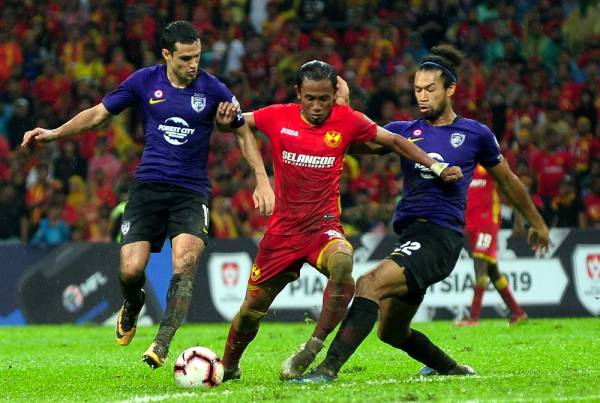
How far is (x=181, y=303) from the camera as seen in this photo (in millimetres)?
9047

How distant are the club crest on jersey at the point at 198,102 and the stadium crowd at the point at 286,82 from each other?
843 cm

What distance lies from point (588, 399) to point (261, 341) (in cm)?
687

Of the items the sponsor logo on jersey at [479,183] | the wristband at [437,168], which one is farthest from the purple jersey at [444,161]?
the sponsor logo on jersey at [479,183]

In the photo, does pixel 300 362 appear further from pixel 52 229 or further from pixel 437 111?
pixel 52 229

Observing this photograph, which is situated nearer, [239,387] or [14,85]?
[239,387]

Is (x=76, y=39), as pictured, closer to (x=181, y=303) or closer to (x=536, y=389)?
(x=181, y=303)

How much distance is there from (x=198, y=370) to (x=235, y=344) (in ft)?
1.62


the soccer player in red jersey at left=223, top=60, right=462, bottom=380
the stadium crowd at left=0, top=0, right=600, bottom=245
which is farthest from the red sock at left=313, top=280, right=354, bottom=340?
the stadium crowd at left=0, top=0, right=600, bottom=245

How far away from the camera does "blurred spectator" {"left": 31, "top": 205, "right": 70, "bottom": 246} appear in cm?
1841

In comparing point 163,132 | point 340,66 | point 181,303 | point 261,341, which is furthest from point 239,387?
point 340,66

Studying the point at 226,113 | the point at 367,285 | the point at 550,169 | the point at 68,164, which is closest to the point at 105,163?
the point at 68,164

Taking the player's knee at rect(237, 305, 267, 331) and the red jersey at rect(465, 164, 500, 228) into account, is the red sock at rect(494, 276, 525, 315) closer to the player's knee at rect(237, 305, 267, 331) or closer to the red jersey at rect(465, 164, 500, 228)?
the red jersey at rect(465, 164, 500, 228)

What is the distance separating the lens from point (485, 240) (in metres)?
15.4

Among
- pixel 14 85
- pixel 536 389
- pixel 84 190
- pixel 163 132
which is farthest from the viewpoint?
pixel 14 85
